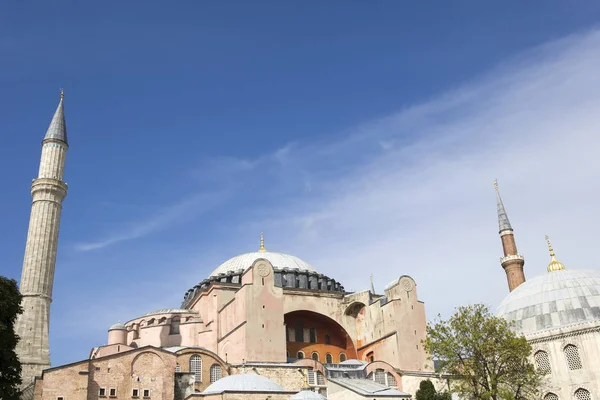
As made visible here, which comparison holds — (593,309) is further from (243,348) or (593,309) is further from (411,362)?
(243,348)

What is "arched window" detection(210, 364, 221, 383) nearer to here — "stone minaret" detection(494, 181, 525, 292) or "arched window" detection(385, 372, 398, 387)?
"arched window" detection(385, 372, 398, 387)

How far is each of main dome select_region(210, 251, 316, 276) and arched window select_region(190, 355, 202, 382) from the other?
9661mm

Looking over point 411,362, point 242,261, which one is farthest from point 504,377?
point 242,261

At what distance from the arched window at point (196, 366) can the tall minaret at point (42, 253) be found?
756 centimetres

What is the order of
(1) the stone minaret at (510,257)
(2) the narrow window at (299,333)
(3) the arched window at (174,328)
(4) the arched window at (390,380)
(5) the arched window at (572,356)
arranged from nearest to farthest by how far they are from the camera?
(4) the arched window at (390,380)
(5) the arched window at (572,356)
(2) the narrow window at (299,333)
(3) the arched window at (174,328)
(1) the stone minaret at (510,257)

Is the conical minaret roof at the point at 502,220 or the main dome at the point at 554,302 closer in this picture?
the main dome at the point at 554,302

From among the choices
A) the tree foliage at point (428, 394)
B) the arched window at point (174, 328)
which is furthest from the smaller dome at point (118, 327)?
the tree foliage at point (428, 394)

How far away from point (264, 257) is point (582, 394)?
1899cm

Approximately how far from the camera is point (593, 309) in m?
31.6

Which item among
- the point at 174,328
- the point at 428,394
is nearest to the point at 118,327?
the point at 174,328

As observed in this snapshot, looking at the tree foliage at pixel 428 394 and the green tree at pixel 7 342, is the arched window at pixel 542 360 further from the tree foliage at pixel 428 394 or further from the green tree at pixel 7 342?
the green tree at pixel 7 342

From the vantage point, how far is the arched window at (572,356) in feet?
100

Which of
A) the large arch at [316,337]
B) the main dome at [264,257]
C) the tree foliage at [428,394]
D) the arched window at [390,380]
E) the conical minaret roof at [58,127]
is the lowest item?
the tree foliage at [428,394]

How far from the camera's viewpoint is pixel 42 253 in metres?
31.8
